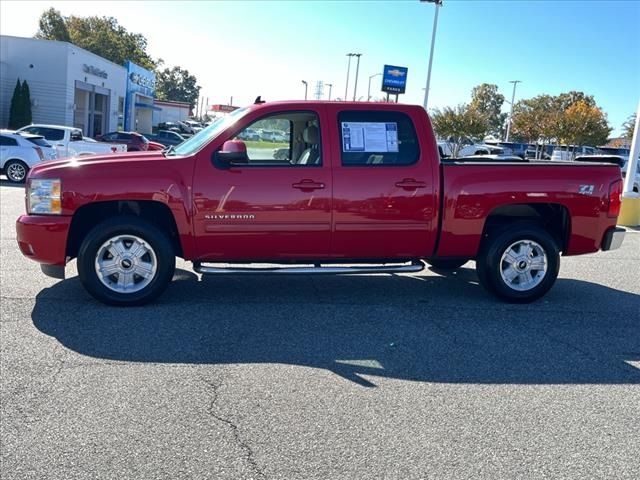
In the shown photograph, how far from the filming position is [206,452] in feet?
11.1

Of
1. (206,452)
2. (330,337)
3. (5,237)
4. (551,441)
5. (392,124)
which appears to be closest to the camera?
(206,452)

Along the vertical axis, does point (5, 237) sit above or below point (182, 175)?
below

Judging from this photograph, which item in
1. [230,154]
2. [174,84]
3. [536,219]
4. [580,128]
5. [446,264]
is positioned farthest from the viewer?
[174,84]

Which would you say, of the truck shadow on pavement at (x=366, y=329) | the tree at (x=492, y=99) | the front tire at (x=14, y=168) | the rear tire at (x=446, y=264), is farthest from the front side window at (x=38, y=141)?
the tree at (x=492, y=99)

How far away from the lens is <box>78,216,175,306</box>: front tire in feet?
19.1

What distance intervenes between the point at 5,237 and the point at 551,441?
27.1 ft

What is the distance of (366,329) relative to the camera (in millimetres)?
5566

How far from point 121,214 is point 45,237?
0.73 metres

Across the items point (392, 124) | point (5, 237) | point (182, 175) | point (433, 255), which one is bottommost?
point (5, 237)

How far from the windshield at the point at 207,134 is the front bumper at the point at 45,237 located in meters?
1.32

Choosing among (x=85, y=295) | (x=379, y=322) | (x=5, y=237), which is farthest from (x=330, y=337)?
(x=5, y=237)

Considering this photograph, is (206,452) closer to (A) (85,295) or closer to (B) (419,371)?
(B) (419,371)

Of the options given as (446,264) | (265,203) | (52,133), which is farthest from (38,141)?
(265,203)

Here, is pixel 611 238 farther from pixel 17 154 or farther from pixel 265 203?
pixel 17 154
